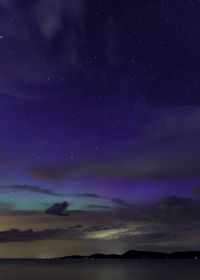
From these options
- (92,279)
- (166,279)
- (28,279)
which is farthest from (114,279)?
(28,279)

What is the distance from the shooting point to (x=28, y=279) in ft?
416

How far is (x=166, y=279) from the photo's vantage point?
406 ft

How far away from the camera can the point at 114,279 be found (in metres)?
124

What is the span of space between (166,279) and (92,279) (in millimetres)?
26364

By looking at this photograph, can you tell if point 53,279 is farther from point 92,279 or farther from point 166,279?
point 166,279

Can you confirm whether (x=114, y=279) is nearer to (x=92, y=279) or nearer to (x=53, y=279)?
(x=92, y=279)

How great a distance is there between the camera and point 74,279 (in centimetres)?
12656

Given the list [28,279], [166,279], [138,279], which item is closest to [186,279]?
[166,279]

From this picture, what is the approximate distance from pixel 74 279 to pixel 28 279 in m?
16.7

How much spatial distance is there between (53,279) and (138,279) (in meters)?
30.7

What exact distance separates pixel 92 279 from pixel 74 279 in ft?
21.6

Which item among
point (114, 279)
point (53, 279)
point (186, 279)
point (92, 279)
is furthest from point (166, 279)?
point (53, 279)

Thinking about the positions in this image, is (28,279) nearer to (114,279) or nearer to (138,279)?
(114,279)

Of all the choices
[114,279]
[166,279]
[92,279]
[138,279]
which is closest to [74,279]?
[92,279]
